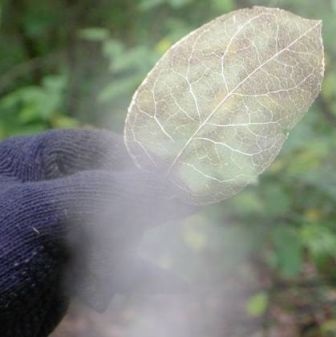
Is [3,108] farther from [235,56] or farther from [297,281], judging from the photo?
[235,56]

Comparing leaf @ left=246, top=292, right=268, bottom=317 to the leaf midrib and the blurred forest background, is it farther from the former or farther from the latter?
the leaf midrib

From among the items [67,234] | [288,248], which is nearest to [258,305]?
[288,248]

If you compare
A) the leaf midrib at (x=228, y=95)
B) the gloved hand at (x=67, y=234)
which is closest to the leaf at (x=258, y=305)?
the gloved hand at (x=67, y=234)

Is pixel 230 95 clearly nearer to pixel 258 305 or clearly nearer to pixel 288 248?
pixel 288 248

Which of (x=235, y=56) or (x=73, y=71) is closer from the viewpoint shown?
(x=235, y=56)

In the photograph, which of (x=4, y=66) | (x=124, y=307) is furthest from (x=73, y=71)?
(x=124, y=307)

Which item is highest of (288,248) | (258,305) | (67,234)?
(67,234)
